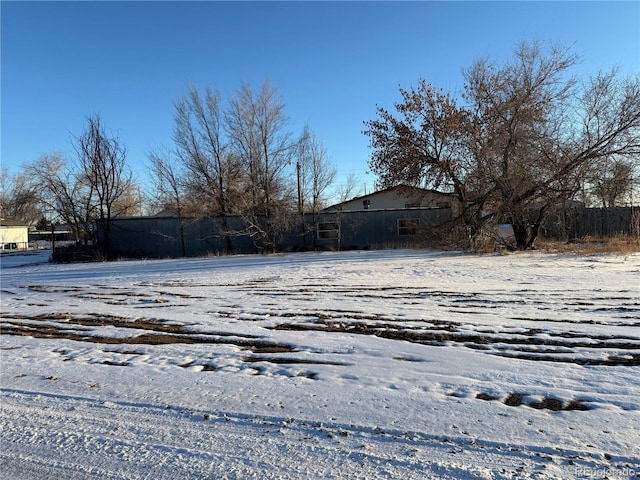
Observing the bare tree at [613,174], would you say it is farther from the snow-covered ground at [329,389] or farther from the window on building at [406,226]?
the snow-covered ground at [329,389]

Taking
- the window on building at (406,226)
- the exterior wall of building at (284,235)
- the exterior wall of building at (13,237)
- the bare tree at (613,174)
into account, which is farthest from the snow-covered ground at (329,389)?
the exterior wall of building at (13,237)

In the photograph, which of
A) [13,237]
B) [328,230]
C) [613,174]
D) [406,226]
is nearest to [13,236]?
[13,237]

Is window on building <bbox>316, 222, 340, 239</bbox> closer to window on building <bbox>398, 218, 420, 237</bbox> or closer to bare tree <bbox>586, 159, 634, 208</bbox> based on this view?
window on building <bbox>398, 218, 420, 237</bbox>

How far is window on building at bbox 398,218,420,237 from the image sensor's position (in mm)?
24828

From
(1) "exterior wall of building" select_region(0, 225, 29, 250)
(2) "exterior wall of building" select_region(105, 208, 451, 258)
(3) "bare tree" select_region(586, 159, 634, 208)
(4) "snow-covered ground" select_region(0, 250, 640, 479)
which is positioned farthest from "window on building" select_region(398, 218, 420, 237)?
(1) "exterior wall of building" select_region(0, 225, 29, 250)

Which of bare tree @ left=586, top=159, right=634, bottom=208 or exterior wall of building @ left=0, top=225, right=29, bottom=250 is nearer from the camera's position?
bare tree @ left=586, top=159, right=634, bottom=208

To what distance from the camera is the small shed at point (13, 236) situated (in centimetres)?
4295

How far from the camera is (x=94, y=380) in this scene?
4.20m

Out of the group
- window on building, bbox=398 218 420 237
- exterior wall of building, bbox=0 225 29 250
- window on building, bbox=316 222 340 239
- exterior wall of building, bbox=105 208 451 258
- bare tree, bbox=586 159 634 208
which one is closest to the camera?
bare tree, bbox=586 159 634 208

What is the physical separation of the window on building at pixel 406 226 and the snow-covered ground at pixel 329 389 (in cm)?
1672

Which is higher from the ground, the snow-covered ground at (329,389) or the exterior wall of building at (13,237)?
the exterior wall of building at (13,237)

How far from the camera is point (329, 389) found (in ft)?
12.5

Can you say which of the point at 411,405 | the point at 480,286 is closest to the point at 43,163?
the point at 480,286

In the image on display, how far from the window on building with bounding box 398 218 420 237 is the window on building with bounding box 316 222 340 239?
3.78 meters
